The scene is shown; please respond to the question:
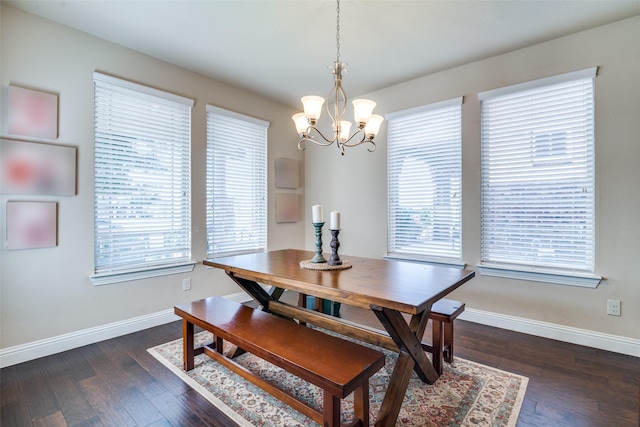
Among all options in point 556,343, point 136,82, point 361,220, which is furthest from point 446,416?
point 136,82

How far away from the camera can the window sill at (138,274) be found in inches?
104

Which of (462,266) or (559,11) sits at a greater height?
(559,11)

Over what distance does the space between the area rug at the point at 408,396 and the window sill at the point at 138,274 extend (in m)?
0.93

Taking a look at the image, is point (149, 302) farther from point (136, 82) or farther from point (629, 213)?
point (629, 213)

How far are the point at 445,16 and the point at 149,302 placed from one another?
12.3 ft

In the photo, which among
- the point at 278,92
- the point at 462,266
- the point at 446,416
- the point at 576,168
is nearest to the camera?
the point at 446,416

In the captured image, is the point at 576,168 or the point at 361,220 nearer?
the point at 576,168

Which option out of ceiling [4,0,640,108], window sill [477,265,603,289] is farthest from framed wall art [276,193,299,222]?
window sill [477,265,603,289]

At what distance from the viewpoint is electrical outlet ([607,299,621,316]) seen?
2453 mm

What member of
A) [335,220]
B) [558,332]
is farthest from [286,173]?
[558,332]

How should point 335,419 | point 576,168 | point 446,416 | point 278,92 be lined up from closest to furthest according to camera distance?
point 335,419, point 446,416, point 576,168, point 278,92

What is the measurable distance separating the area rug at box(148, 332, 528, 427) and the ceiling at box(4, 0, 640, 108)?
2753mm

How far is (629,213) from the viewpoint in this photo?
7.88 feet

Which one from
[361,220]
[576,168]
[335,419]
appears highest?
[576,168]
